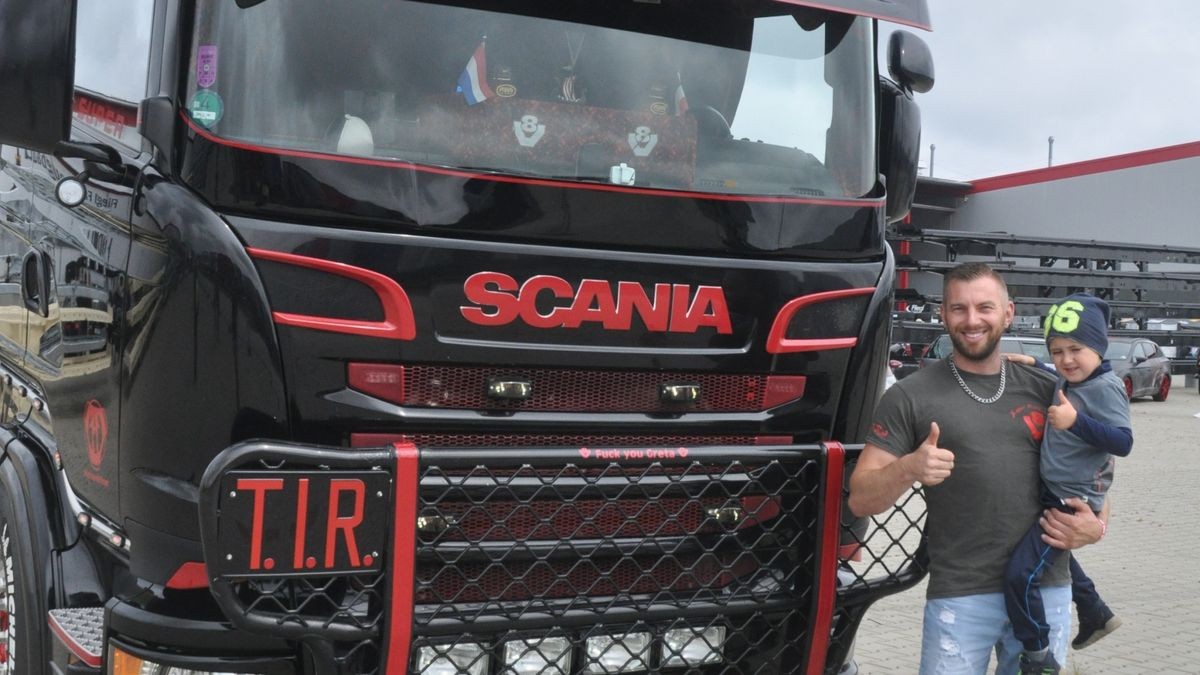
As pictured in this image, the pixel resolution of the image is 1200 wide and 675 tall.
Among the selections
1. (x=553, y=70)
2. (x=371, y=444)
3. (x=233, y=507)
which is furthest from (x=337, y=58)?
(x=233, y=507)

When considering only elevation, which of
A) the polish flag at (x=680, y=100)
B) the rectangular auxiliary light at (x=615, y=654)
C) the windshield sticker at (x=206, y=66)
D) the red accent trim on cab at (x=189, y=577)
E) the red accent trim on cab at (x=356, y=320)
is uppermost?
the polish flag at (x=680, y=100)

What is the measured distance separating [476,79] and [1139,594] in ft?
19.3

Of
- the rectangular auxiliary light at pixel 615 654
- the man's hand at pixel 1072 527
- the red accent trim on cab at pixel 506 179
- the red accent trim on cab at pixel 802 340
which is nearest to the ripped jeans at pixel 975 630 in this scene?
the man's hand at pixel 1072 527

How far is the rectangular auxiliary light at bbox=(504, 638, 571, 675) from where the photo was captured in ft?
10.3

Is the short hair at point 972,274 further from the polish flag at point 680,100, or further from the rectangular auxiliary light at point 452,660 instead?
A: the rectangular auxiliary light at point 452,660

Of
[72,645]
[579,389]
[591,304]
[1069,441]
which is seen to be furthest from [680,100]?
[72,645]

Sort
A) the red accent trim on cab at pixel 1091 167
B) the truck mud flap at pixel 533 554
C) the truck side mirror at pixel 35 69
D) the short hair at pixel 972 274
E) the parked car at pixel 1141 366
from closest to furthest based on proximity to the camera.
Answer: the truck mud flap at pixel 533 554
the truck side mirror at pixel 35 69
the short hair at pixel 972 274
the parked car at pixel 1141 366
the red accent trim on cab at pixel 1091 167

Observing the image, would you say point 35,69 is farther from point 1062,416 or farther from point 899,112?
point 1062,416

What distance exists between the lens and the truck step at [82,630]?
312 centimetres

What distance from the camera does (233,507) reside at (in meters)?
2.70

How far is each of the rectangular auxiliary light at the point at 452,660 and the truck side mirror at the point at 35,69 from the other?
1.58 meters

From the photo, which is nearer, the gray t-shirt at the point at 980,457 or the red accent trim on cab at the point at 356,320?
the red accent trim on cab at the point at 356,320

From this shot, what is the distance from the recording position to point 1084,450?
3.39 meters

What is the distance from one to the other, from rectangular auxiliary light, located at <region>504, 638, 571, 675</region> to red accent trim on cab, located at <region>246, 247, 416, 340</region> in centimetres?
86
